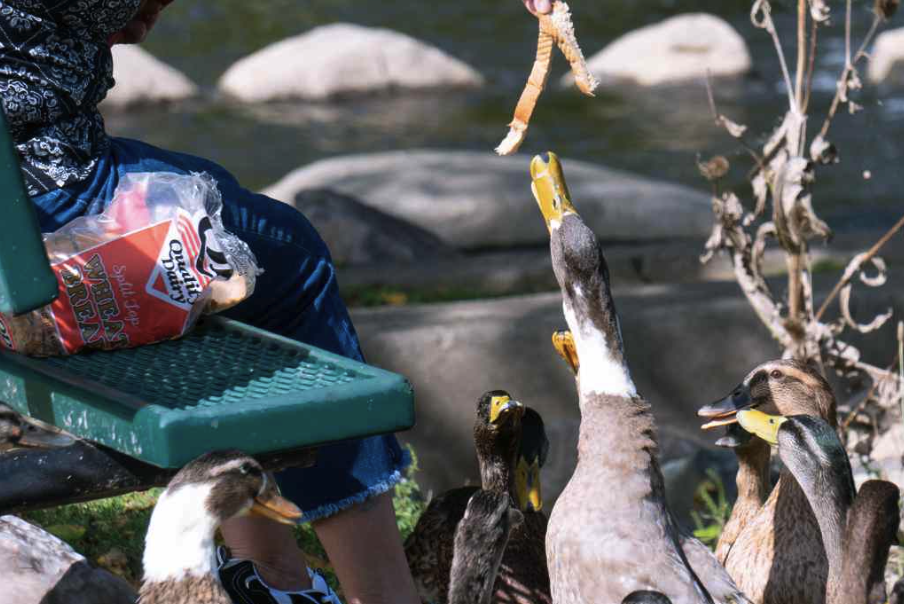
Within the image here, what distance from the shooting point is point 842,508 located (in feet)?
10.4

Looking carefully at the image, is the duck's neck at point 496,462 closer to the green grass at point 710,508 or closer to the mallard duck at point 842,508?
the mallard duck at point 842,508

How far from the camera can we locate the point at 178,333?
3031mm

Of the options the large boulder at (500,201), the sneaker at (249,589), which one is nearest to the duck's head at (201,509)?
the sneaker at (249,589)

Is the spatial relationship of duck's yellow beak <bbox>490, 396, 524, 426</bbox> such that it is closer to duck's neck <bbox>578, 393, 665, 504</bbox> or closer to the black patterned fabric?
duck's neck <bbox>578, 393, 665, 504</bbox>

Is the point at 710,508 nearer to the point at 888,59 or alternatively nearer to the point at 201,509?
the point at 201,509

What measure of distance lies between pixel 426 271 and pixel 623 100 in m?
10.6

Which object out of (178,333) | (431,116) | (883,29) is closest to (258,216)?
(178,333)

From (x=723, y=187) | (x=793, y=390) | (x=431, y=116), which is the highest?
(x=793, y=390)

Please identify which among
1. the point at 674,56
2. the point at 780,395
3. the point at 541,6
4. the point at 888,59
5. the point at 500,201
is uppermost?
the point at 541,6

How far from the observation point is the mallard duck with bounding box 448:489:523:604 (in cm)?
311

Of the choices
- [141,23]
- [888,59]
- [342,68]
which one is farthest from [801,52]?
[888,59]

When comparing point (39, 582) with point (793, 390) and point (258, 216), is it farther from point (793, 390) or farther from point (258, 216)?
point (793, 390)

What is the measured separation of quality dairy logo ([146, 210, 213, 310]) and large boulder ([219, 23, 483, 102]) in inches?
620

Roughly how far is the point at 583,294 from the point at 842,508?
749 millimetres
